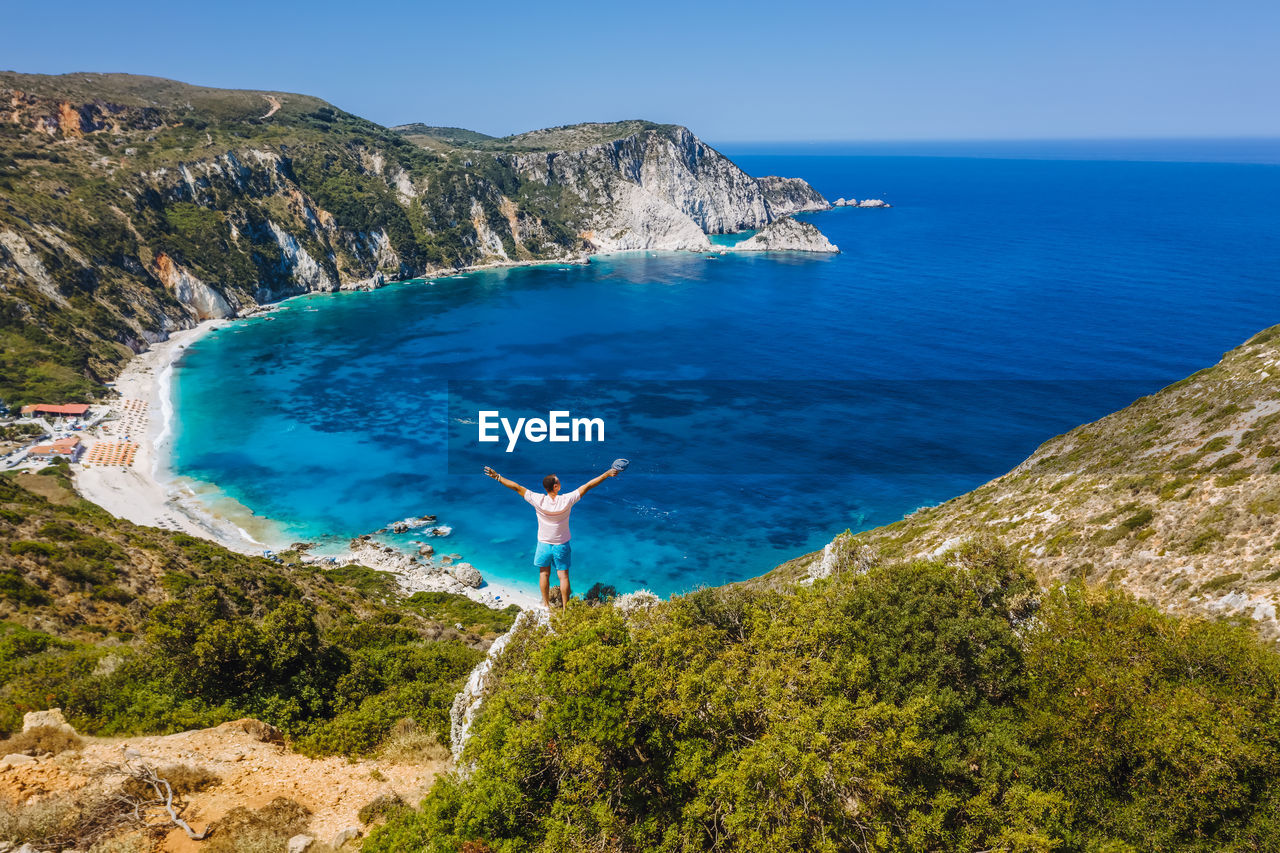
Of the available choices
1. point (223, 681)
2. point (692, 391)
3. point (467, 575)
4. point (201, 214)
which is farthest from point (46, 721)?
point (201, 214)

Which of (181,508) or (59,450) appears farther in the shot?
(59,450)

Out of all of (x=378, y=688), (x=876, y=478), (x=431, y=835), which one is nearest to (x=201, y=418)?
(x=378, y=688)

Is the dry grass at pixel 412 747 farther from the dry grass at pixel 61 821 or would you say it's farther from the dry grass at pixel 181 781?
the dry grass at pixel 61 821

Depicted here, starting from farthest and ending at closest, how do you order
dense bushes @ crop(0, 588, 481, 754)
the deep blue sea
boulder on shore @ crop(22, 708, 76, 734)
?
the deep blue sea < dense bushes @ crop(0, 588, 481, 754) < boulder on shore @ crop(22, 708, 76, 734)

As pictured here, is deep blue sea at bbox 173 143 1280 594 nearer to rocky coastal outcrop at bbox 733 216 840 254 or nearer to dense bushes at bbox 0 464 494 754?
dense bushes at bbox 0 464 494 754

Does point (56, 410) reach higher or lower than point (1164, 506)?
lower

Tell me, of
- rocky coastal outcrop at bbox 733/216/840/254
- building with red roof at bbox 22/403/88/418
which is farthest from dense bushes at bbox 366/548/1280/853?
rocky coastal outcrop at bbox 733/216/840/254

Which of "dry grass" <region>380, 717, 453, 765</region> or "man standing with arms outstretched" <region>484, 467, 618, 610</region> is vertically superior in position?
"man standing with arms outstretched" <region>484, 467, 618, 610</region>

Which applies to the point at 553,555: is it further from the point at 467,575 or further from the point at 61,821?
the point at 467,575
